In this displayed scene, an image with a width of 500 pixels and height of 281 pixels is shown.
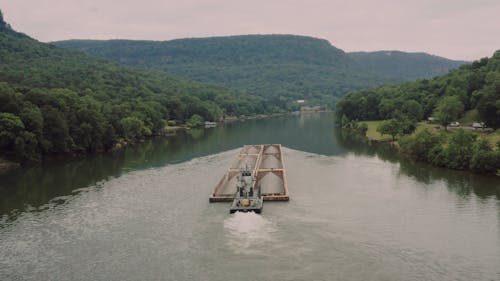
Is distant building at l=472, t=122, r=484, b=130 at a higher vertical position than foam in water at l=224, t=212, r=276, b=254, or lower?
higher

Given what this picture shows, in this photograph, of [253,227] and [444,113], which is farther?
[444,113]

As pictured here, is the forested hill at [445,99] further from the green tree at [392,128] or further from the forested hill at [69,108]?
the forested hill at [69,108]

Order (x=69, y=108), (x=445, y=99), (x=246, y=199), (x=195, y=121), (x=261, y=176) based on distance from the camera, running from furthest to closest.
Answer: (x=195, y=121), (x=445, y=99), (x=69, y=108), (x=261, y=176), (x=246, y=199)

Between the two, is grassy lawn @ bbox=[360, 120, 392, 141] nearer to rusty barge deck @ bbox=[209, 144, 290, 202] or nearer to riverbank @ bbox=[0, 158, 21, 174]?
rusty barge deck @ bbox=[209, 144, 290, 202]

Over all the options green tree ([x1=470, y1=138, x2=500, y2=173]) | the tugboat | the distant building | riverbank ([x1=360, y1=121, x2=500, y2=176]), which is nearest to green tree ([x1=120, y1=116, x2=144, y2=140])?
the tugboat

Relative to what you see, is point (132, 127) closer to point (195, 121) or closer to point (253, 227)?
point (195, 121)

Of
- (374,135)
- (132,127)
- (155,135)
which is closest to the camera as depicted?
(374,135)

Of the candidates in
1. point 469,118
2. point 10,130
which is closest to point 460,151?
point 469,118

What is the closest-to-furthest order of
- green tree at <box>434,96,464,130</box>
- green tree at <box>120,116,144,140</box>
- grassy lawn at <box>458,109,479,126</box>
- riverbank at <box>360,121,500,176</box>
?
riverbank at <box>360,121,500,176</box>, green tree at <box>434,96,464,130</box>, grassy lawn at <box>458,109,479,126</box>, green tree at <box>120,116,144,140</box>

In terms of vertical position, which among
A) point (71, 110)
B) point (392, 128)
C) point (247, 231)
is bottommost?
point (247, 231)
